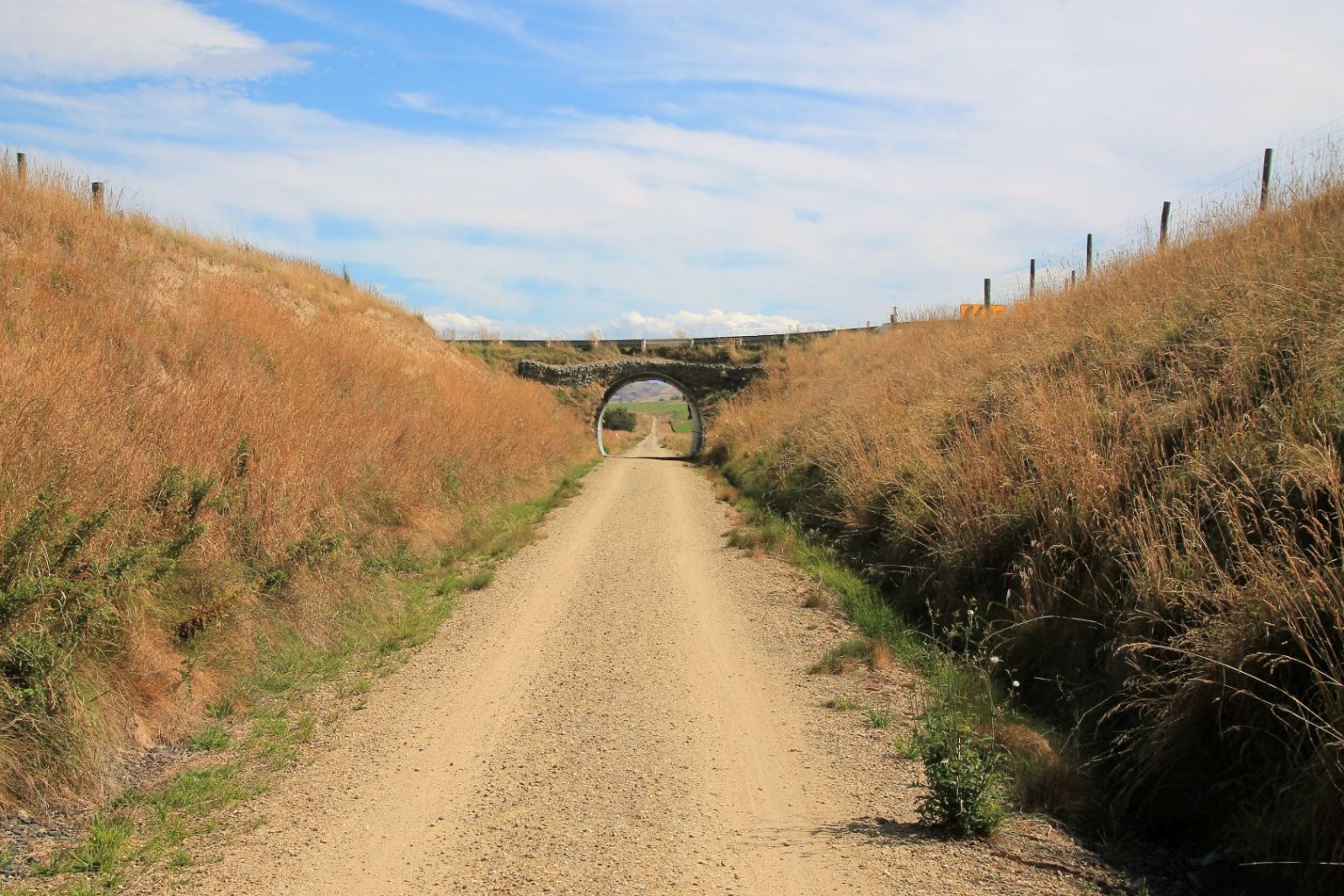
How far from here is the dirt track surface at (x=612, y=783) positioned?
13.0ft

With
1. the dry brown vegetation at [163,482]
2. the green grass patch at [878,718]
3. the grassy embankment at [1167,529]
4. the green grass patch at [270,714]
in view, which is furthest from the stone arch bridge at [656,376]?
the green grass patch at [878,718]

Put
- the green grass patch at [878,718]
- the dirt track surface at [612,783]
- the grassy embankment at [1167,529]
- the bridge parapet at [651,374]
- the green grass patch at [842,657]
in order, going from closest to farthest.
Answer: the dirt track surface at [612,783] → the grassy embankment at [1167,529] → the green grass patch at [878,718] → the green grass patch at [842,657] → the bridge parapet at [651,374]

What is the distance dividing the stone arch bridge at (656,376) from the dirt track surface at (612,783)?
90.9ft

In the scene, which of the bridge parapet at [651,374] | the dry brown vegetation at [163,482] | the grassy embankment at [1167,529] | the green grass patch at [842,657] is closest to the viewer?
the grassy embankment at [1167,529]

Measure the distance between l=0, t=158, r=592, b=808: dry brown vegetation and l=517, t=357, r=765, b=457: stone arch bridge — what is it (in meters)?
20.1

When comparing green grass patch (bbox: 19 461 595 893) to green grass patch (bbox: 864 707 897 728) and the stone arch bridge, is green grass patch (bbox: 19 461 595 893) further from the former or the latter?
the stone arch bridge

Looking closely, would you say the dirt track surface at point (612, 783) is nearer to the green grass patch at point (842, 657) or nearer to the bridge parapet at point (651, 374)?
the green grass patch at point (842, 657)

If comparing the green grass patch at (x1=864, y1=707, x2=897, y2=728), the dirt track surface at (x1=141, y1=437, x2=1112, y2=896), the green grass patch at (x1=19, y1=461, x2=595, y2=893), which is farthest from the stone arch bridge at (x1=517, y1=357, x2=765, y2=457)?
the green grass patch at (x1=864, y1=707, x2=897, y2=728)

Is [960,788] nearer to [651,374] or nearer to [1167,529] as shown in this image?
[1167,529]

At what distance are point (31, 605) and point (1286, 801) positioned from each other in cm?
642

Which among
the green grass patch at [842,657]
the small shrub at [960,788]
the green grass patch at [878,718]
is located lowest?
the green grass patch at [878,718]

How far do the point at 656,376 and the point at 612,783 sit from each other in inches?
1299

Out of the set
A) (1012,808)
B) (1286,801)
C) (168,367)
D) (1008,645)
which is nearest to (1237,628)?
(1286,801)

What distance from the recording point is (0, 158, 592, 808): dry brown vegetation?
4852 millimetres
